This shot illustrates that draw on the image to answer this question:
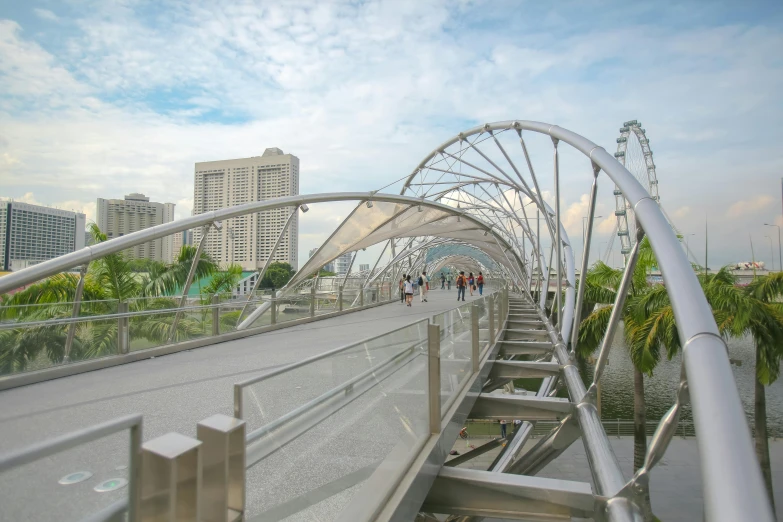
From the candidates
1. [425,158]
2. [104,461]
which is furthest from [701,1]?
[425,158]

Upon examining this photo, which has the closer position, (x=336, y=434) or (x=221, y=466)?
(x=221, y=466)

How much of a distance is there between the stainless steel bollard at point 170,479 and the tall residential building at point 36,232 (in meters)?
90.0

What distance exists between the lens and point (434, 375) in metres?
5.34

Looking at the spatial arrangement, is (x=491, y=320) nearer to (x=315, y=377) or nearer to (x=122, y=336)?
(x=122, y=336)

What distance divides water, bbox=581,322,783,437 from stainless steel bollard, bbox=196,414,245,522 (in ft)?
91.3

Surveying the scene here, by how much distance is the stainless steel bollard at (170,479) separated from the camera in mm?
1969

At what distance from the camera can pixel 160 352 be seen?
1140 centimetres

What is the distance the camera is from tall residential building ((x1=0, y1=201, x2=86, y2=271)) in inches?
3155

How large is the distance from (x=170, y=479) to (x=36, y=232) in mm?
99264

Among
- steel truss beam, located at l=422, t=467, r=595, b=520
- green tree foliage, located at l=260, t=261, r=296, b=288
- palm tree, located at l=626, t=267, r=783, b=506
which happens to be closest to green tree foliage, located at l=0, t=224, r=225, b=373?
steel truss beam, located at l=422, t=467, r=595, b=520

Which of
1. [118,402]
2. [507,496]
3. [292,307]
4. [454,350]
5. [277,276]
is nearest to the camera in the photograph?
[507,496]

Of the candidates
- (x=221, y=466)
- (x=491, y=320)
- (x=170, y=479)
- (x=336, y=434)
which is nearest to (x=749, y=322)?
(x=491, y=320)

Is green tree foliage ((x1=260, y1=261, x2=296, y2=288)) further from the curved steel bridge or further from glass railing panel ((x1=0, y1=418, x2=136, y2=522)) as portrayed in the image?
glass railing panel ((x1=0, y1=418, x2=136, y2=522))

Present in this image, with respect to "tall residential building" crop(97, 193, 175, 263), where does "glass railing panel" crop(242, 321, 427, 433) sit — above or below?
below
